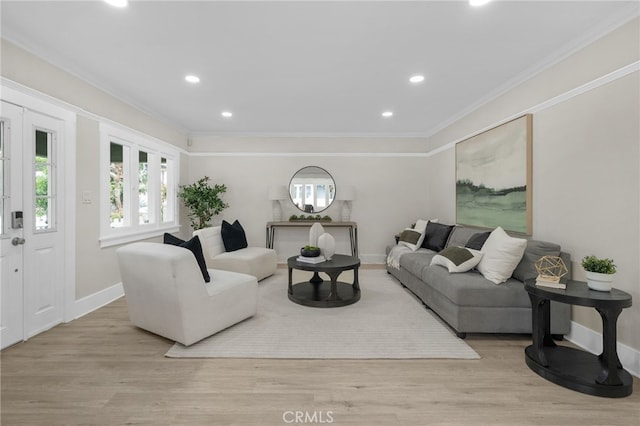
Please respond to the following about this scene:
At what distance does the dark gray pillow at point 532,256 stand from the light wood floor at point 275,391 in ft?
2.28

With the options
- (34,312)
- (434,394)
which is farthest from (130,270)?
(434,394)

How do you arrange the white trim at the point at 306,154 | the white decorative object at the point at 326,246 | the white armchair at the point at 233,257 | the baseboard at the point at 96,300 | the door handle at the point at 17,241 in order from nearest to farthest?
the door handle at the point at 17,241
the baseboard at the point at 96,300
the white decorative object at the point at 326,246
the white armchair at the point at 233,257
the white trim at the point at 306,154

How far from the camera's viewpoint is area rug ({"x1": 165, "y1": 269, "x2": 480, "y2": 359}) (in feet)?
7.84

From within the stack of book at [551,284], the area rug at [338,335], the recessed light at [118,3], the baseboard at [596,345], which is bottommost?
the area rug at [338,335]

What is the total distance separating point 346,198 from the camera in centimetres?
559

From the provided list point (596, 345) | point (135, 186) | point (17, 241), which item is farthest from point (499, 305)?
point (135, 186)

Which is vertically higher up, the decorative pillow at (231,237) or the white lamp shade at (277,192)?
the white lamp shade at (277,192)

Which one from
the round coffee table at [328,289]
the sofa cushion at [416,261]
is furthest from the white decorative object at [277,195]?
the sofa cushion at [416,261]

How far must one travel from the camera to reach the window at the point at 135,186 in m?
3.58

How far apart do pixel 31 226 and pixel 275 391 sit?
259 cm

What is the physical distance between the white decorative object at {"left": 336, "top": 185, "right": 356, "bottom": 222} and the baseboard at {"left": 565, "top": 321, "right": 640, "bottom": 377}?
12.0 feet

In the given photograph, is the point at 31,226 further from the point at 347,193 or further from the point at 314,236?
the point at 347,193

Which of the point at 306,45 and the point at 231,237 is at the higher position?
the point at 306,45

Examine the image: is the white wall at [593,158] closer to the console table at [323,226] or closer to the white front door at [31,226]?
the console table at [323,226]
